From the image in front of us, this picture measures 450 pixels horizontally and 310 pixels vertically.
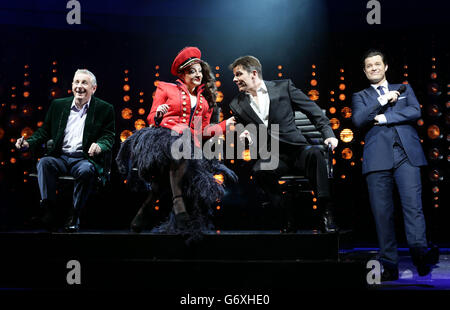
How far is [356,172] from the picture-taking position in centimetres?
527

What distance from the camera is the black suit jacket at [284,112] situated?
11.1 ft

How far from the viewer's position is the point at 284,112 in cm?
345

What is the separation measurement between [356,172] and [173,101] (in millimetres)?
2858

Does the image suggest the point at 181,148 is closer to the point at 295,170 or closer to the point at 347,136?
the point at 295,170

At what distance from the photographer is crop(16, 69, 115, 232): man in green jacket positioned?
3443 mm

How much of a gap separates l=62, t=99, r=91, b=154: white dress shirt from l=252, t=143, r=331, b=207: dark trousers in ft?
5.11

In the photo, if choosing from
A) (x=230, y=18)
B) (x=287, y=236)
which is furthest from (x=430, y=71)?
(x=287, y=236)

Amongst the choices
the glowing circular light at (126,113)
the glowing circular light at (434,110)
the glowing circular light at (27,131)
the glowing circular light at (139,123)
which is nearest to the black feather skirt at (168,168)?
the glowing circular light at (139,123)

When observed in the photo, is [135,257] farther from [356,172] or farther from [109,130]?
[356,172]

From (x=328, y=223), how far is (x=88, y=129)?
213 centimetres

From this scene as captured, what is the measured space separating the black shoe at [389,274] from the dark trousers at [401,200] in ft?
0.16

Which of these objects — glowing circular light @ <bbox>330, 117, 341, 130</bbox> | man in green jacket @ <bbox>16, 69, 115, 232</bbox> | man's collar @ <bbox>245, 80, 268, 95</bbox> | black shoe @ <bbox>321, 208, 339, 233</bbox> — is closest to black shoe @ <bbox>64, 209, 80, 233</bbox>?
man in green jacket @ <bbox>16, 69, 115, 232</bbox>

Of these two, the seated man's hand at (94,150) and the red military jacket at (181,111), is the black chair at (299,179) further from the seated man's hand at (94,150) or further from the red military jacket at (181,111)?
the seated man's hand at (94,150)

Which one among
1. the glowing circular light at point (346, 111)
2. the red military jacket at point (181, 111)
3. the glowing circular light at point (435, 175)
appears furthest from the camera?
the glowing circular light at point (346, 111)
